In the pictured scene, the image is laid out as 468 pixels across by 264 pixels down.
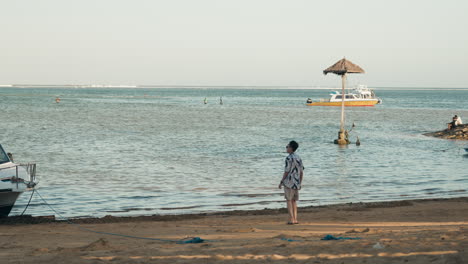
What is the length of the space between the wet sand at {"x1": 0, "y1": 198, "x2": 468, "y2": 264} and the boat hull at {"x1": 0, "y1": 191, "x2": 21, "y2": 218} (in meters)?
0.21

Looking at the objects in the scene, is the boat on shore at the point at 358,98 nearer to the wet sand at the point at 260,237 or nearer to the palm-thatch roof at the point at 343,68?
the palm-thatch roof at the point at 343,68

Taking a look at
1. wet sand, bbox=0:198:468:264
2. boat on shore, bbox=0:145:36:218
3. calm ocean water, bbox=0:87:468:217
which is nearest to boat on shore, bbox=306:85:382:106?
calm ocean water, bbox=0:87:468:217

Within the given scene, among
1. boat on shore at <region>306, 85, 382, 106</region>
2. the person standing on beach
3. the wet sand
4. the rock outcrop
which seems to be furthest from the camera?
boat on shore at <region>306, 85, 382, 106</region>

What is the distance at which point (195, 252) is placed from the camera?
898 cm

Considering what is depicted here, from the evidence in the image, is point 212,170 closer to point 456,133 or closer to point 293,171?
point 293,171

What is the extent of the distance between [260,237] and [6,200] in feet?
19.6

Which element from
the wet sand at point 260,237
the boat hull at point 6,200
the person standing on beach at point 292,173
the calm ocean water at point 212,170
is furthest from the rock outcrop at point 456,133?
the boat hull at point 6,200

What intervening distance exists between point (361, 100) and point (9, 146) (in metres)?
69.6

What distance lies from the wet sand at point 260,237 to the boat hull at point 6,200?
21 cm

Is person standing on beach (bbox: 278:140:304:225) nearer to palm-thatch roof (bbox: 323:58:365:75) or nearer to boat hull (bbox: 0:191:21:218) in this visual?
boat hull (bbox: 0:191:21:218)

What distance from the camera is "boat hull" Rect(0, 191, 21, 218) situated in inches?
500

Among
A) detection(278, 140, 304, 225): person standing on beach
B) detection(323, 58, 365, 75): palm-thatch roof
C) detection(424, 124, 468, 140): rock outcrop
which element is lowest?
detection(424, 124, 468, 140): rock outcrop

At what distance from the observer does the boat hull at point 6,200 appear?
12.7 m

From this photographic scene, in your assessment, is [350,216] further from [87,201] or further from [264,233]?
[87,201]
